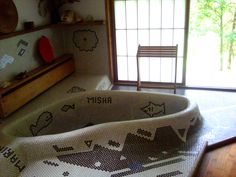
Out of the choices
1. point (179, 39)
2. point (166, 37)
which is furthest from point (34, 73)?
point (179, 39)

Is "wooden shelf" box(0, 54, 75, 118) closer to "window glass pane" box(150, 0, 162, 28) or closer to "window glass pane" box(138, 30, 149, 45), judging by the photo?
"window glass pane" box(138, 30, 149, 45)

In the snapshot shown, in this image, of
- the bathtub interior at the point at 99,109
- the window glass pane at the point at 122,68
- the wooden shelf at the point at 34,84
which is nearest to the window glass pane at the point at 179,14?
the window glass pane at the point at 122,68

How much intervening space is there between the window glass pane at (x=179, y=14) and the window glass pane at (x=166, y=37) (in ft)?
0.45

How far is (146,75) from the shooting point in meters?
4.02

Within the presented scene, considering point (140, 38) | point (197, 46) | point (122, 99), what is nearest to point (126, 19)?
point (140, 38)

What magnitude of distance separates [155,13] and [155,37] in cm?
35

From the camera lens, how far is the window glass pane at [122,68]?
4.05 metres

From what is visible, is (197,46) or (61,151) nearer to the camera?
(61,151)

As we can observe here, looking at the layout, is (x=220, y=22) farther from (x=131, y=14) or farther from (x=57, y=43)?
(x=57, y=43)

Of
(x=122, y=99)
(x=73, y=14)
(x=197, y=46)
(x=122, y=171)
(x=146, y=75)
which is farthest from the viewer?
(x=197, y=46)

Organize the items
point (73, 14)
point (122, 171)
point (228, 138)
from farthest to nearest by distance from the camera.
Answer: point (73, 14), point (228, 138), point (122, 171)

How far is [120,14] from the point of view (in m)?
3.76

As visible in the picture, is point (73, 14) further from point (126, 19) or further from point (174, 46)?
point (174, 46)

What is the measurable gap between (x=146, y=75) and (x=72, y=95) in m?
1.45
